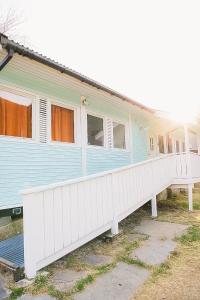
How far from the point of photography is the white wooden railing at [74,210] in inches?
149

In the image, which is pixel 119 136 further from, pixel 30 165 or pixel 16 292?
pixel 16 292

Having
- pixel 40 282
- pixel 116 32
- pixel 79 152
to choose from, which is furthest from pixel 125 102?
pixel 116 32

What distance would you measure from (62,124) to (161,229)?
3782mm

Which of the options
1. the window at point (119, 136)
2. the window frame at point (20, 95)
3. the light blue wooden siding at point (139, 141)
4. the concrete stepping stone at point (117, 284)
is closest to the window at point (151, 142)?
the light blue wooden siding at point (139, 141)

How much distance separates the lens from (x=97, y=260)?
470 cm

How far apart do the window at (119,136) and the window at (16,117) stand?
13.9 ft

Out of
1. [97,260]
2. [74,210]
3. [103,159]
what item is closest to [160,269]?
[97,260]

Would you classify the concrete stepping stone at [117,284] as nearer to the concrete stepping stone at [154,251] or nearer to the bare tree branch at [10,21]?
the concrete stepping stone at [154,251]

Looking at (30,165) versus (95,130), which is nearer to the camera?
(30,165)

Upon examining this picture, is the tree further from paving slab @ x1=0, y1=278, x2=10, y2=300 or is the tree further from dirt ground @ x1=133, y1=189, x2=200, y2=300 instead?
paving slab @ x1=0, y1=278, x2=10, y2=300

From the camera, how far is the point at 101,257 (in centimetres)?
484

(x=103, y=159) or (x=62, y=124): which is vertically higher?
(x=62, y=124)

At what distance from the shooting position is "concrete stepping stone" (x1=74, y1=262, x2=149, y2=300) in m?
3.46

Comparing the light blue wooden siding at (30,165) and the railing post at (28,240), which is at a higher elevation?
the light blue wooden siding at (30,165)
